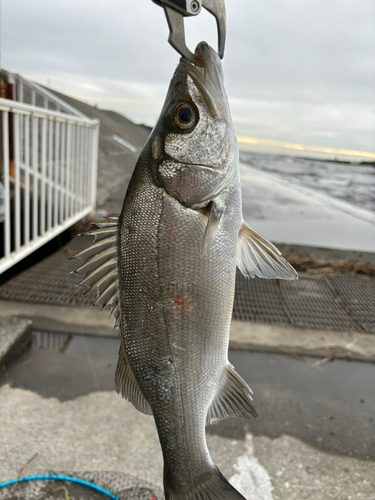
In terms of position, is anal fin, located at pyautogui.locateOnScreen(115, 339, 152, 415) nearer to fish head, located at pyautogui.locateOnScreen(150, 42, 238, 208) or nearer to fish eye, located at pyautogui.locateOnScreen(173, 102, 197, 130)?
fish head, located at pyautogui.locateOnScreen(150, 42, 238, 208)

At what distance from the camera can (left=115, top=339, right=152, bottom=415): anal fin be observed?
52.2 inches

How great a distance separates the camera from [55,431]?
2.46 meters

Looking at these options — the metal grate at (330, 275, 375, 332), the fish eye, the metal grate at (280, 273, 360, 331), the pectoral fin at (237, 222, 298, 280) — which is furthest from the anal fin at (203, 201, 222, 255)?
the metal grate at (330, 275, 375, 332)

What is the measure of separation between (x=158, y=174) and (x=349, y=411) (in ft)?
8.34

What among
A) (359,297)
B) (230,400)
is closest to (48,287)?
(230,400)

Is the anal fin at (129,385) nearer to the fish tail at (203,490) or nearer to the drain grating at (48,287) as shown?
the fish tail at (203,490)

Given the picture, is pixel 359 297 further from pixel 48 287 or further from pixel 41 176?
pixel 41 176

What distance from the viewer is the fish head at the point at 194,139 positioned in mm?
1244

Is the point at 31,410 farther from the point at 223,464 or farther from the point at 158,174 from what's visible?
the point at 158,174

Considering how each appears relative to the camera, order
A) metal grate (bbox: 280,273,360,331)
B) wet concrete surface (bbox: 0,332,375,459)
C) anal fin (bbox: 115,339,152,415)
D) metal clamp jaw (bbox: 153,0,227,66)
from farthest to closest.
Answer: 1. metal grate (bbox: 280,273,360,331)
2. wet concrete surface (bbox: 0,332,375,459)
3. anal fin (bbox: 115,339,152,415)
4. metal clamp jaw (bbox: 153,0,227,66)

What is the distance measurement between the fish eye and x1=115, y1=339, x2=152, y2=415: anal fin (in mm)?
797

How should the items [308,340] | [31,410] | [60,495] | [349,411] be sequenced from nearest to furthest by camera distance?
[60,495] < [31,410] < [349,411] < [308,340]

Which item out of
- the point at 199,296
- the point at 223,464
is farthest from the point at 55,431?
the point at 199,296

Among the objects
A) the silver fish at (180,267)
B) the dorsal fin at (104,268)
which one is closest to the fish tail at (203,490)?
the silver fish at (180,267)
